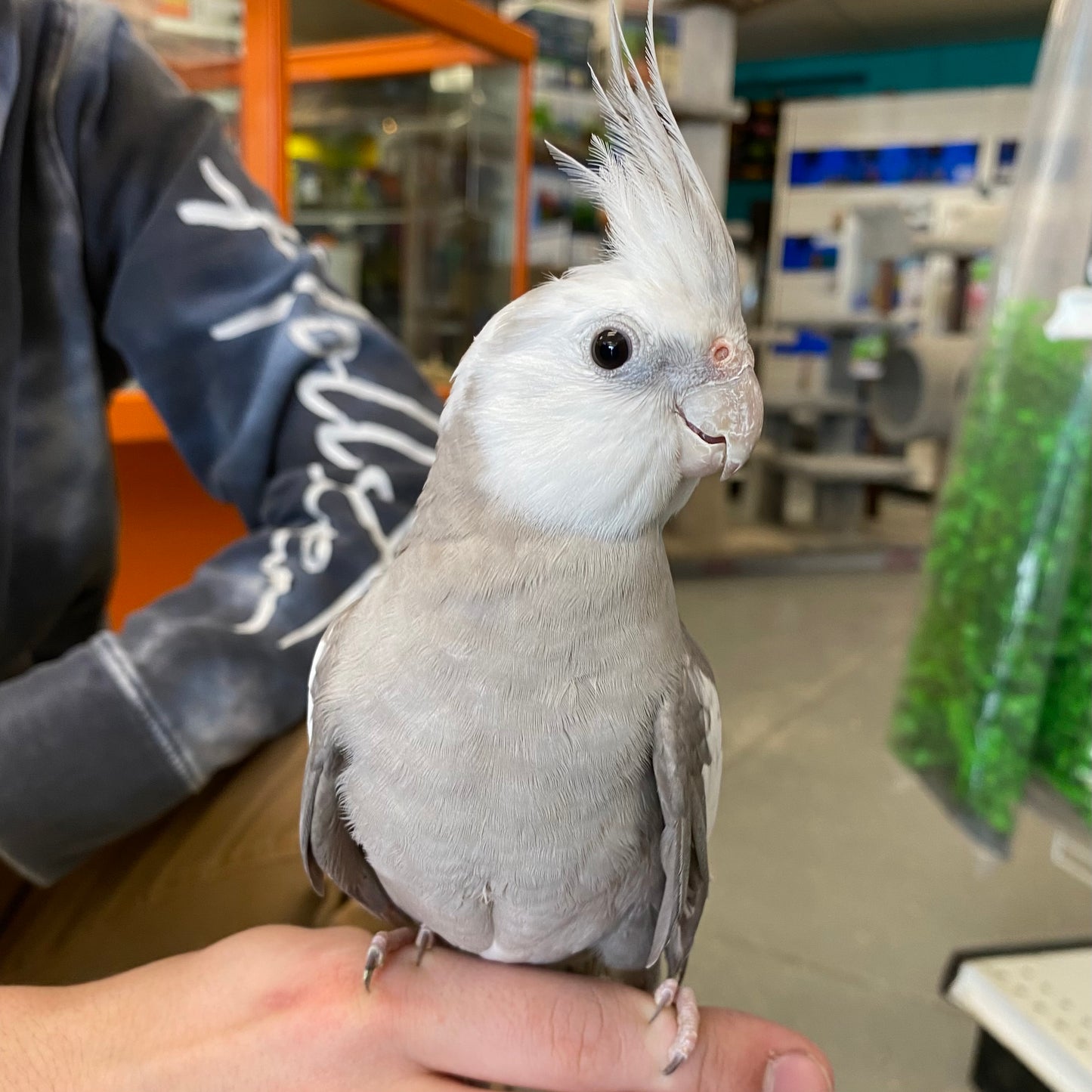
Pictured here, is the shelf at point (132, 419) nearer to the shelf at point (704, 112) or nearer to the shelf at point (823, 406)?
the shelf at point (704, 112)

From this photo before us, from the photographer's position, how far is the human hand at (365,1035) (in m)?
0.46

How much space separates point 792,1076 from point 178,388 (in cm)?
67

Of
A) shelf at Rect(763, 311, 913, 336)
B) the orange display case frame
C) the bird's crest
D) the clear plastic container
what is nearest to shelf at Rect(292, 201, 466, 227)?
the orange display case frame

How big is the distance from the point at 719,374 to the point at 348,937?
365 millimetres

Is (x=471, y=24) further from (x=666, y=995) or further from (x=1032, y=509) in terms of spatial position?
(x=666, y=995)

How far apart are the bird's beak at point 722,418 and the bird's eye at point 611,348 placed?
0.03 m

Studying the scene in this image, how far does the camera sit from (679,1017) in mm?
477

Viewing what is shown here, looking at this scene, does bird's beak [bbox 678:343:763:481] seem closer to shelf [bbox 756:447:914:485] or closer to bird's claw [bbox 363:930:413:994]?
bird's claw [bbox 363:930:413:994]

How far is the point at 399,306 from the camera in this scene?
170cm

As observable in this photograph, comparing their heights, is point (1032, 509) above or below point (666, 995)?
above

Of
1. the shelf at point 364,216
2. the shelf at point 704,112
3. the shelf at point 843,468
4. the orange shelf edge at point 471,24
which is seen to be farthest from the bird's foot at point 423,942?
Answer: the shelf at point 843,468

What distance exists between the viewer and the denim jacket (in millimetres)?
647

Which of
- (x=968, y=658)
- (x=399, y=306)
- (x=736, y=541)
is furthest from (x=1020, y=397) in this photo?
(x=736, y=541)

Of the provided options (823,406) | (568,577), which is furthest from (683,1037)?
(823,406)
